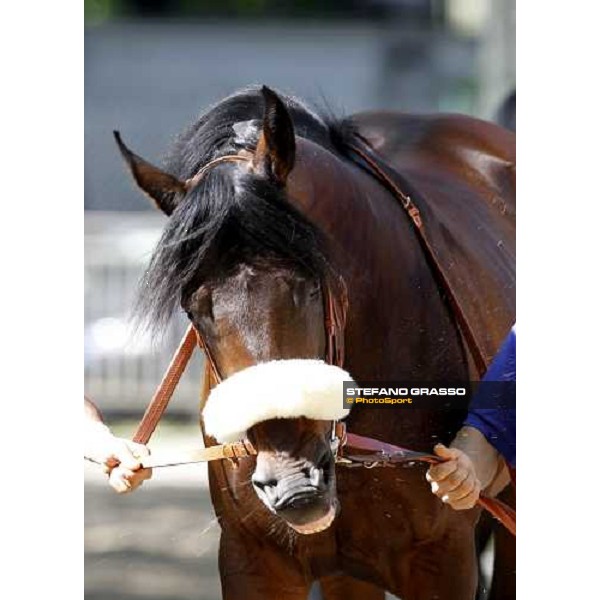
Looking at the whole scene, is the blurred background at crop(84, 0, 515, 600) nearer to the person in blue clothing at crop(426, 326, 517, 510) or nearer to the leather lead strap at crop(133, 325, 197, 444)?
the leather lead strap at crop(133, 325, 197, 444)

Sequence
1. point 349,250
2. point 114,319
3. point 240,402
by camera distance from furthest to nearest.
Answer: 1. point 114,319
2. point 349,250
3. point 240,402

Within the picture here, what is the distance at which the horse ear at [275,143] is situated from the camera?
209 cm

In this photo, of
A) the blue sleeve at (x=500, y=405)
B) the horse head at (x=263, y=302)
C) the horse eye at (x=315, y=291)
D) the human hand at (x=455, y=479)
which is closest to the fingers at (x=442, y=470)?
the human hand at (x=455, y=479)

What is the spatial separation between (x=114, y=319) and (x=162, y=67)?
1.56 feet

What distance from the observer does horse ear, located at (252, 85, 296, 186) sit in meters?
2.09

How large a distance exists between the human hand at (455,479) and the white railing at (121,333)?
42 centimetres

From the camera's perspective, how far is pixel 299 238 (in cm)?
207

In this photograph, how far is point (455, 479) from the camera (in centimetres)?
223

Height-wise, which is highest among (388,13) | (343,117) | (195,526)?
(388,13)

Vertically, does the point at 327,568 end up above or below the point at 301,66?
below

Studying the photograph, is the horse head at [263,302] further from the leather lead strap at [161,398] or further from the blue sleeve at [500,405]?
the blue sleeve at [500,405]

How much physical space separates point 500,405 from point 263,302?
22.6 inches
